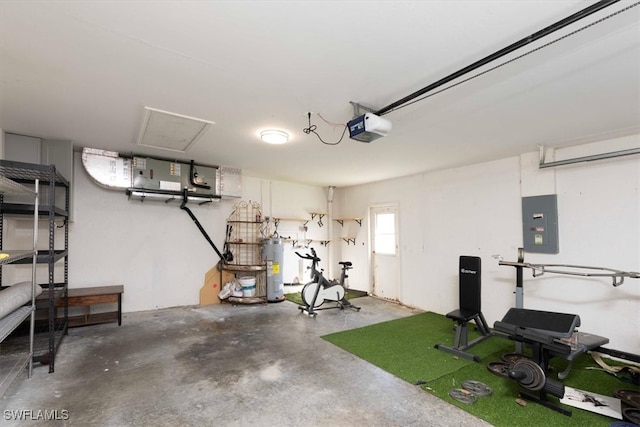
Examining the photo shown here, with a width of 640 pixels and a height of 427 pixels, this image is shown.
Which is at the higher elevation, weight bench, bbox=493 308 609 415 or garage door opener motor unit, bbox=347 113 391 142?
garage door opener motor unit, bbox=347 113 391 142

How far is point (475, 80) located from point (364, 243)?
4894 millimetres

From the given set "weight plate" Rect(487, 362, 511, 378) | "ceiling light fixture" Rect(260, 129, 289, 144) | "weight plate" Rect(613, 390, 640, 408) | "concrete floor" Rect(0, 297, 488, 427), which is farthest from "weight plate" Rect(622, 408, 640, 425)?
"ceiling light fixture" Rect(260, 129, 289, 144)

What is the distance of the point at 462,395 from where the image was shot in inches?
100

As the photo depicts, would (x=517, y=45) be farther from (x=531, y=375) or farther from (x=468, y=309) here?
(x=468, y=309)

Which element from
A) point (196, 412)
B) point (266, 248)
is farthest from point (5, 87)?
point (266, 248)

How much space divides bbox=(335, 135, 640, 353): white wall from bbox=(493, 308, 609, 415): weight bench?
99cm

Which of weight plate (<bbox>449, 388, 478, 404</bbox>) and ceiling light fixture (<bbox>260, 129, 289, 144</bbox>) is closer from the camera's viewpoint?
weight plate (<bbox>449, 388, 478, 404</bbox>)

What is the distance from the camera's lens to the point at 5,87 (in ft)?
7.79

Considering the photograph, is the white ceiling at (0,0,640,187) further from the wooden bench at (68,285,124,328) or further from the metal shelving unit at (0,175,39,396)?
the wooden bench at (68,285,124,328)

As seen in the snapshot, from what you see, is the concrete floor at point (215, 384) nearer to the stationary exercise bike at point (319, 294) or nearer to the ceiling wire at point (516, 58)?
the stationary exercise bike at point (319, 294)

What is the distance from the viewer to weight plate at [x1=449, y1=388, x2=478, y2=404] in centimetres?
247

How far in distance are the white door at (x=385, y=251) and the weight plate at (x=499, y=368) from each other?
2906 mm

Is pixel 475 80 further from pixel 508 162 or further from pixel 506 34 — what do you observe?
pixel 508 162

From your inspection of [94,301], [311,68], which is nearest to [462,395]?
[311,68]
